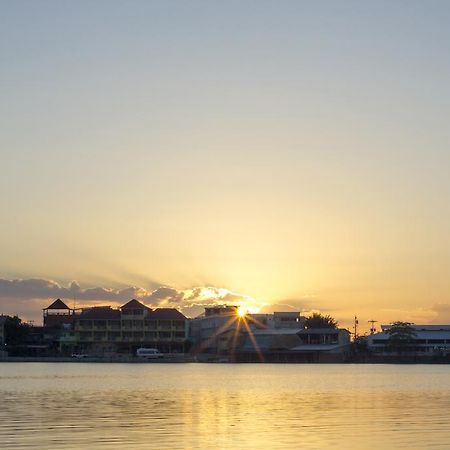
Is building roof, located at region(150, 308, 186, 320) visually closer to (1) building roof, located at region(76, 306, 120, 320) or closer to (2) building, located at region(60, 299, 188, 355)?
(2) building, located at region(60, 299, 188, 355)

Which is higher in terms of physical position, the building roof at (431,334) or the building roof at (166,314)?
the building roof at (166,314)

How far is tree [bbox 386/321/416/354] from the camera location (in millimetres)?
173500

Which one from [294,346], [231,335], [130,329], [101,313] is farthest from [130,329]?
[294,346]

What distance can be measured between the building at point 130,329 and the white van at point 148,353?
4.02 metres

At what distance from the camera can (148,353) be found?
17188 cm

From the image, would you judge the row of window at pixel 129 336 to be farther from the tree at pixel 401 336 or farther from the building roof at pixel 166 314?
the tree at pixel 401 336

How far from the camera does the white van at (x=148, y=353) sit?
171m

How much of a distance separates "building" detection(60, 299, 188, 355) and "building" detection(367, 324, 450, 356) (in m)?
37.0

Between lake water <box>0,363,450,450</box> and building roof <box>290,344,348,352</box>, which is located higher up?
building roof <box>290,344,348,352</box>

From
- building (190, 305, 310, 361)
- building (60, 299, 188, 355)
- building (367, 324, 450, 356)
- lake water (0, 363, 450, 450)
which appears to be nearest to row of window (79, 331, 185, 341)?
building (60, 299, 188, 355)

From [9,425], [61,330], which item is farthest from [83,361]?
[9,425]

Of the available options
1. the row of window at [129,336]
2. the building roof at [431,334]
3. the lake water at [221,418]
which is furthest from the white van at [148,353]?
the lake water at [221,418]

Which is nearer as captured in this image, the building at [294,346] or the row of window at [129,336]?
the building at [294,346]

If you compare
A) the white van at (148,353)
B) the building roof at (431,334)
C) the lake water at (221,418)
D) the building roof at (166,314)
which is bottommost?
the lake water at (221,418)
